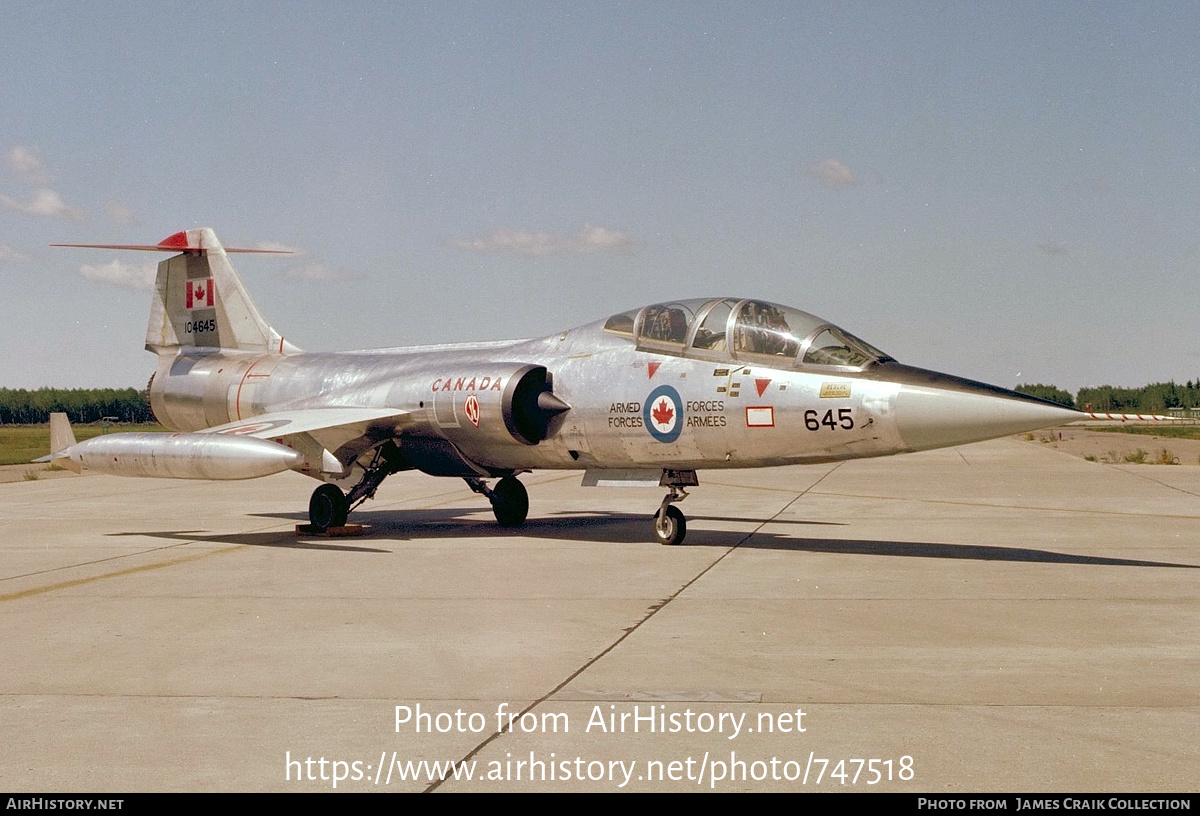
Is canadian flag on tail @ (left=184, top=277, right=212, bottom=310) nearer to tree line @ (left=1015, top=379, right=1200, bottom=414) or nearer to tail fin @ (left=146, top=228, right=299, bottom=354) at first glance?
tail fin @ (left=146, top=228, right=299, bottom=354)

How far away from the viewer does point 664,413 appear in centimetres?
1359

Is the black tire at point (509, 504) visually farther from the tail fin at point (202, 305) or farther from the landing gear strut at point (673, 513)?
the tail fin at point (202, 305)

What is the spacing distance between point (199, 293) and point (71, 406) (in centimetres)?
14848

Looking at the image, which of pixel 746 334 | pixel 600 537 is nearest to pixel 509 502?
pixel 600 537

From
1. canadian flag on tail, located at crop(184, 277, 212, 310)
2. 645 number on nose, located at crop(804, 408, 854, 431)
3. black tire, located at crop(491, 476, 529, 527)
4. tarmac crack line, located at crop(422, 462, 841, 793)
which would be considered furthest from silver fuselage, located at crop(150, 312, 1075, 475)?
canadian flag on tail, located at crop(184, 277, 212, 310)

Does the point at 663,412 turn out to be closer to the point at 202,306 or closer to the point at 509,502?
the point at 509,502

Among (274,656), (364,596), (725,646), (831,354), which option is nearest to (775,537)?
(831,354)

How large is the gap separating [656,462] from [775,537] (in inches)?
91.8

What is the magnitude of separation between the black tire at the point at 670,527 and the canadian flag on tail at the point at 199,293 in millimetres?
9914

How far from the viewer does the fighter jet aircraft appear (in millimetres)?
12047

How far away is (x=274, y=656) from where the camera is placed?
312 inches

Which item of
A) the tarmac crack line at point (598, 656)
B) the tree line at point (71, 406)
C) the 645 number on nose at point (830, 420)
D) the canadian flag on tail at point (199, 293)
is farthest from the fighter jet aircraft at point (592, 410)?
the tree line at point (71, 406)

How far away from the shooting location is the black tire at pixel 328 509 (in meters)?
16.2
